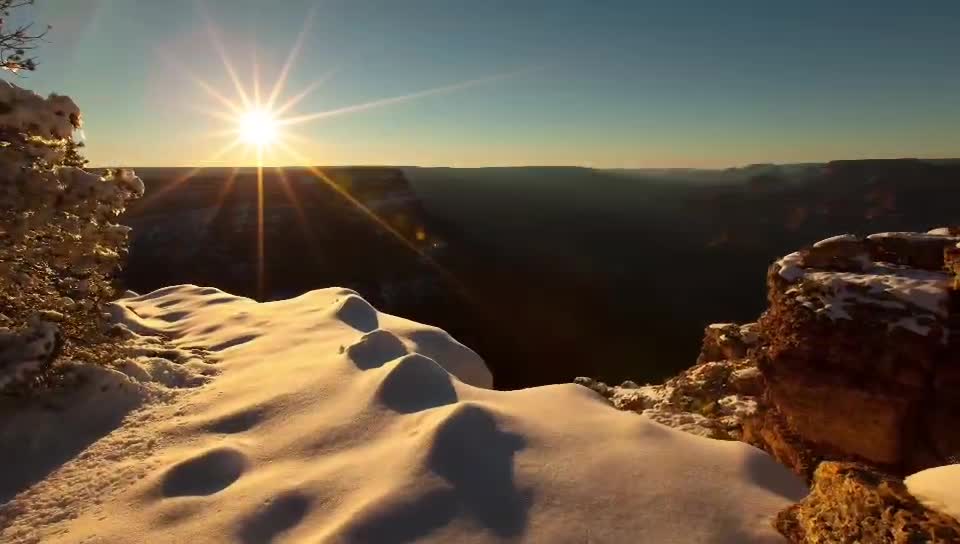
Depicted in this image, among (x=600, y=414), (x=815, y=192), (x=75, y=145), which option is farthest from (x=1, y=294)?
(x=815, y=192)

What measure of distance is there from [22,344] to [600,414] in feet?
30.3

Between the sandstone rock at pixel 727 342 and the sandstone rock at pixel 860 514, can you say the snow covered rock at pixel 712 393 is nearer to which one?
the sandstone rock at pixel 727 342

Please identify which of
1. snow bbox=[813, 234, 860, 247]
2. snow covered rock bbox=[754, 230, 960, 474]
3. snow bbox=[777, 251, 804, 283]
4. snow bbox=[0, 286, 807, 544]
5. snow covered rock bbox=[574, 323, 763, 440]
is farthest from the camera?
snow covered rock bbox=[574, 323, 763, 440]

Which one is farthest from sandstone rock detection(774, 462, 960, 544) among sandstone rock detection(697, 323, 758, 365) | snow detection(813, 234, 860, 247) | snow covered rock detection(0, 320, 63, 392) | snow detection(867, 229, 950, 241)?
sandstone rock detection(697, 323, 758, 365)

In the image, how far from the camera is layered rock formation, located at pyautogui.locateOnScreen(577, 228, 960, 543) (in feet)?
20.2

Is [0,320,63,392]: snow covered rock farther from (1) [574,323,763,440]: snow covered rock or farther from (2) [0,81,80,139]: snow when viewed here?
(1) [574,323,763,440]: snow covered rock

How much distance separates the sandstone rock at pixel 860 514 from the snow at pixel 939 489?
0.11 meters

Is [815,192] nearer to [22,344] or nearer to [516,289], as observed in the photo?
[516,289]

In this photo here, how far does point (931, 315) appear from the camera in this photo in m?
6.73

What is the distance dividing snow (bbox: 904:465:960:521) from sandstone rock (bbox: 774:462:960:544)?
0.11m

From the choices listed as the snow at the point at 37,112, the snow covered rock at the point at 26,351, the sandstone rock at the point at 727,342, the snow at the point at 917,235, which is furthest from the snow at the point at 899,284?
the snow at the point at 37,112

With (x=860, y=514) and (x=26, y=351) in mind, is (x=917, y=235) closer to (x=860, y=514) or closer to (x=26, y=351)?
(x=860, y=514)

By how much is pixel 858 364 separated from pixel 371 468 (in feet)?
22.6

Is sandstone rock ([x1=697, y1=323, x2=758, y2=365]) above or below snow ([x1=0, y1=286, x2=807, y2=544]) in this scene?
below
